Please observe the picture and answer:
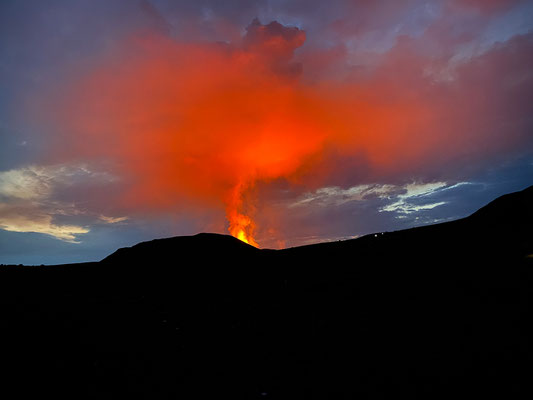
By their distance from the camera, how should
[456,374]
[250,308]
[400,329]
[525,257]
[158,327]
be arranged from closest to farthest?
[456,374] → [400,329] → [158,327] → [525,257] → [250,308]

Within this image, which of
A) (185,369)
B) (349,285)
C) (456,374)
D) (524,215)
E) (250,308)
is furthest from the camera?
(524,215)

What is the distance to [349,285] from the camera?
15727mm

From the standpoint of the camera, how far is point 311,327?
443 inches

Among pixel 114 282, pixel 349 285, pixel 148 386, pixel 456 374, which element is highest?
pixel 114 282

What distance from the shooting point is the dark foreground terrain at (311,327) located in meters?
7.36

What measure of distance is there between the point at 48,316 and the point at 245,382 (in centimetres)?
1097

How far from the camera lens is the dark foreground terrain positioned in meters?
7.36

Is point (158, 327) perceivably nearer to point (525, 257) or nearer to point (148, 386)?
point (148, 386)

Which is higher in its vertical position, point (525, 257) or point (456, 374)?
point (525, 257)

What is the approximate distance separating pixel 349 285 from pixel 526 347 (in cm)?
835

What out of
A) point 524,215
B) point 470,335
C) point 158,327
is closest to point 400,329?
point 470,335

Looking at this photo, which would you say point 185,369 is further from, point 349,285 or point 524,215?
point 524,215

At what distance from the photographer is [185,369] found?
27.9 feet

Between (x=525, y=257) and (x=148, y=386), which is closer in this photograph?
(x=148, y=386)
